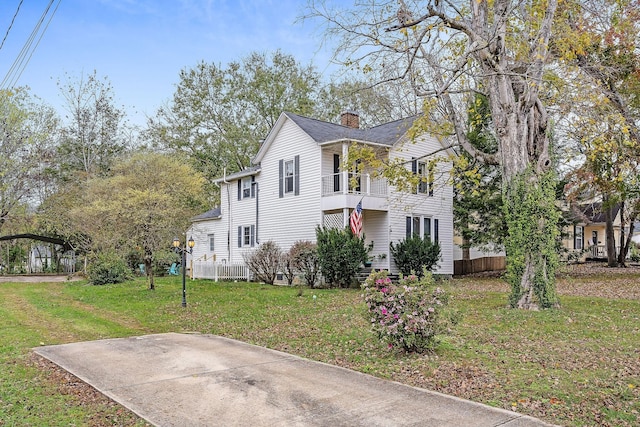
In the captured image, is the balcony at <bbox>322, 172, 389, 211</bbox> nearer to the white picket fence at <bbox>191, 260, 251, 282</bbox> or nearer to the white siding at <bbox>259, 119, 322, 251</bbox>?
the white siding at <bbox>259, 119, 322, 251</bbox>

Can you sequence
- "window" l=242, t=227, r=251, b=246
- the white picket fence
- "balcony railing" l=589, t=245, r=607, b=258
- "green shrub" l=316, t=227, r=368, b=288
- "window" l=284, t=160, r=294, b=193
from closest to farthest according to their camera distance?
"green shrub" l=316, t=227, r=368, b=288 < "window" l=284, t=160, r=294, b=193 < the white picket fence < "window" l=242, t=227, r=251, b=246 < "balcony railing" l=589, t=245, r=607, b=258

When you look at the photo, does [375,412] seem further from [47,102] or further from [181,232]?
[47,102]

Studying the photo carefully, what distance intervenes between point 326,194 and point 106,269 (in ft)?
35.7

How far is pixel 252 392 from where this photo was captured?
578cm

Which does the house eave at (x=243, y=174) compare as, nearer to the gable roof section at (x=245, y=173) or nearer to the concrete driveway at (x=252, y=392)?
the gable roof section at (x=245, y=173)

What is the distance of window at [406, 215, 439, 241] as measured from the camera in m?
21.4

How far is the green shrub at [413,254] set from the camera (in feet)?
65.9

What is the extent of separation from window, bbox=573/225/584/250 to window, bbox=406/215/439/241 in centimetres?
1987

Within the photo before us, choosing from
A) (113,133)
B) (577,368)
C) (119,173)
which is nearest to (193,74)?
(113,133)

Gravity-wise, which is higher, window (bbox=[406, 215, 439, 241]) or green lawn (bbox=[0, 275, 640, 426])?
window (bbox=[406, 215, 439, 241])

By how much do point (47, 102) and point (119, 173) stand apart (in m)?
13.2

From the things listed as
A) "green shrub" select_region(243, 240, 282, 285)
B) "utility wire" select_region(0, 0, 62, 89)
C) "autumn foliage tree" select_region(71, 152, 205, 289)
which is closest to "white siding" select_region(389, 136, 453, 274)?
"green shrub" select_region(243, 240, 282, 285)

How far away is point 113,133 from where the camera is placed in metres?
34.8

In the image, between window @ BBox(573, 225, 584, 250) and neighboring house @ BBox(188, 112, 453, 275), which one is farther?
window @ BBox(573, 225, 584, 250)
